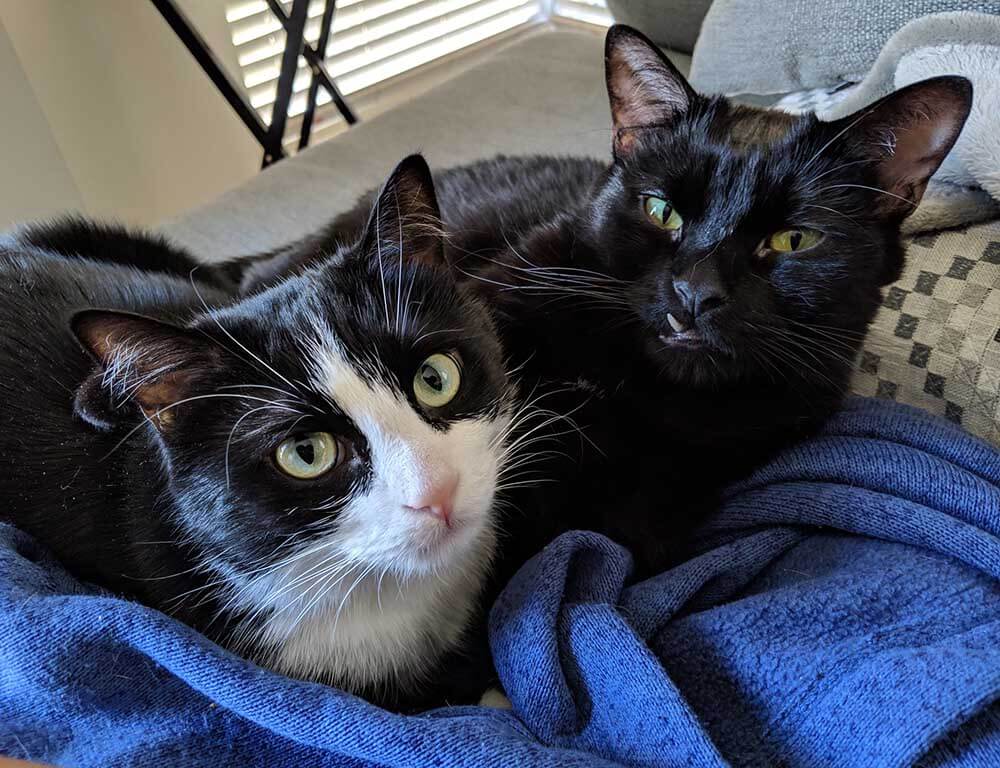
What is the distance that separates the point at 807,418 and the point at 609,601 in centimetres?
37

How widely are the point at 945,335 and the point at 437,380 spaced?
703 mm

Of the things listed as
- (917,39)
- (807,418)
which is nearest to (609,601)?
(807,418)

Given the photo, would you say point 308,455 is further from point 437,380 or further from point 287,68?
point 287,68

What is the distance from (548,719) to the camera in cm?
76

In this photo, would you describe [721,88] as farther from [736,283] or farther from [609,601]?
Answer: [609,601]

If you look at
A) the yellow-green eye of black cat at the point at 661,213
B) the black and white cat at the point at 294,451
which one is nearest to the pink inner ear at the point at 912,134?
the yellow-green eye of black cat at the point at 661,213

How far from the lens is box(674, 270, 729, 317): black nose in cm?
85

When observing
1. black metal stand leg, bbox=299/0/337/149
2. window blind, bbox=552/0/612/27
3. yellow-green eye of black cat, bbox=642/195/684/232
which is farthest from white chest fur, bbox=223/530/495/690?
window blind, bbox=552/0/612/27

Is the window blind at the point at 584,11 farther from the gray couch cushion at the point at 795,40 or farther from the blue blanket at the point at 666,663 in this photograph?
the blue blanket at the point at 666,663

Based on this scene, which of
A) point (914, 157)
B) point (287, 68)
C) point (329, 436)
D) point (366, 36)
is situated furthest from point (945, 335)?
point (366, 36)

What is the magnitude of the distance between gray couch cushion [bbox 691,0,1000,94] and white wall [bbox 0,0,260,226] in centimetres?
153

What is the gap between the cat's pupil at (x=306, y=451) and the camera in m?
0.73

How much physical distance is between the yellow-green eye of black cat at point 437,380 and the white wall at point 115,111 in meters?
1.70

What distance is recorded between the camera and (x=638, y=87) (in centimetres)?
106
